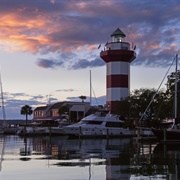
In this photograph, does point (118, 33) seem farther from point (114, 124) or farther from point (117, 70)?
point (114, 124)

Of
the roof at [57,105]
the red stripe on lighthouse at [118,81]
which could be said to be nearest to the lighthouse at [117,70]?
the red stripe on lighthouse at [118,81]

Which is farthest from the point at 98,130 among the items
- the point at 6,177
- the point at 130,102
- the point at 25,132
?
the point at 6,177

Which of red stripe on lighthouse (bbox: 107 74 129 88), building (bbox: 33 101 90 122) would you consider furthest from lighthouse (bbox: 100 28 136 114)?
building (bbox: 33 101 90 122)

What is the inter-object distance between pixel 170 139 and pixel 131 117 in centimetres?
2239

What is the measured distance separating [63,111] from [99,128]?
139 ft

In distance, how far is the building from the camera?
323 feet

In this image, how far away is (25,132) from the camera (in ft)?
226

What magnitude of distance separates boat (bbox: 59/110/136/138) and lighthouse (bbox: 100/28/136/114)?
7215 millimetres

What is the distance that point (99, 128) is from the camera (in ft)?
195

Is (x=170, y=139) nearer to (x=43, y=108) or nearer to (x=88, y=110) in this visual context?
(x=88, y=110)

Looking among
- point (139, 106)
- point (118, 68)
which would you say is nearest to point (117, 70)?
point (118, 68)

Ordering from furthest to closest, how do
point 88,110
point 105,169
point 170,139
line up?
1. point 88,110
2. point 170,139
3. point 105,169

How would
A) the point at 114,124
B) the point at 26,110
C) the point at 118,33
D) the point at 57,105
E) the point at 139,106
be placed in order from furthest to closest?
the point at 57,105 < the point at 26,110 < the point at 118,33 < the point at 139,106 < the point at 114,124

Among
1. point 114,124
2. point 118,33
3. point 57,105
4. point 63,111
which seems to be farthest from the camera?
point 57,105
